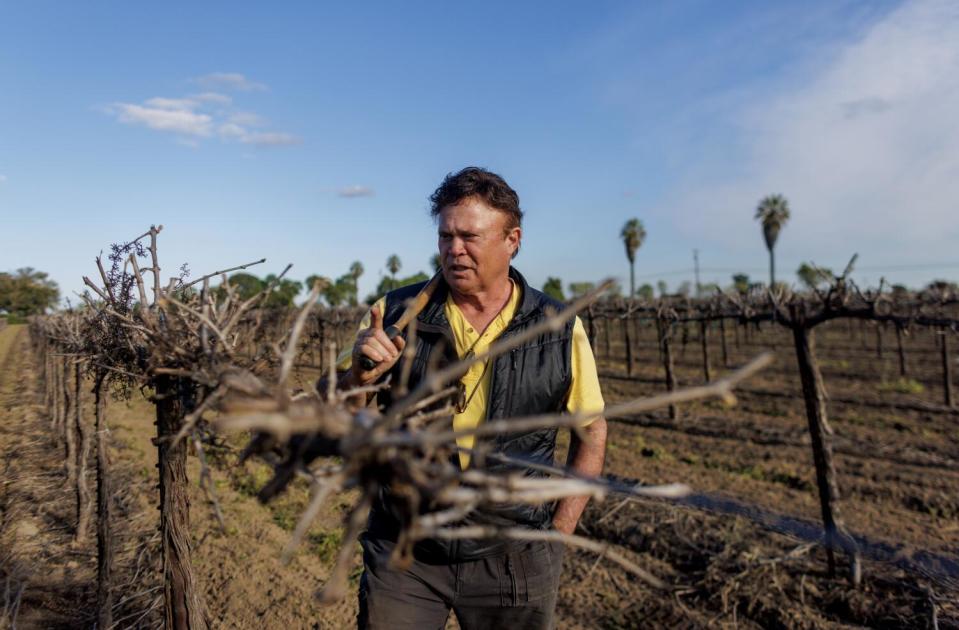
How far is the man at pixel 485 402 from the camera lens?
2348 millimetres

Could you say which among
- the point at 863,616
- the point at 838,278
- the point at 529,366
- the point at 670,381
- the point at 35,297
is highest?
the point at 35,297

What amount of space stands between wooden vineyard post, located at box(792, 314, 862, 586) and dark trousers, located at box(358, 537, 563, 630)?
433cm

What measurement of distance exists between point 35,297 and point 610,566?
51538 mm

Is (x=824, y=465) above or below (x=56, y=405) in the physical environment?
below

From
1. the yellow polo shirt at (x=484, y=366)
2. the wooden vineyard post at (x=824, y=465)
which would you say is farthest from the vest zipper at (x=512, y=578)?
the wooden vineyard post at (x=824, y=465)

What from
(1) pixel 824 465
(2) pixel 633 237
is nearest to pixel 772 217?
(2) pixel 633 237

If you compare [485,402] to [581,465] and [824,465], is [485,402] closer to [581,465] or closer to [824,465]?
[581,465]

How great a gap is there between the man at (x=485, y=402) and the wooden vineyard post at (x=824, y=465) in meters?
4.24

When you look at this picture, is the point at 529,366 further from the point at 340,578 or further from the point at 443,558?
the point at 340,578

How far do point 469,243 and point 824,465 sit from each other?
505cm

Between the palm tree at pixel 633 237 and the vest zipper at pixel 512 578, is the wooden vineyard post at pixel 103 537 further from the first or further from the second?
the palm tree at pixel 633 237

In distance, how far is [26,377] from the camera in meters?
19.5

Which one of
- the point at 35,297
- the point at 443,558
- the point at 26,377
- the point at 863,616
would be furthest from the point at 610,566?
the point at 35,297

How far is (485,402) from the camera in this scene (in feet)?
8.07
